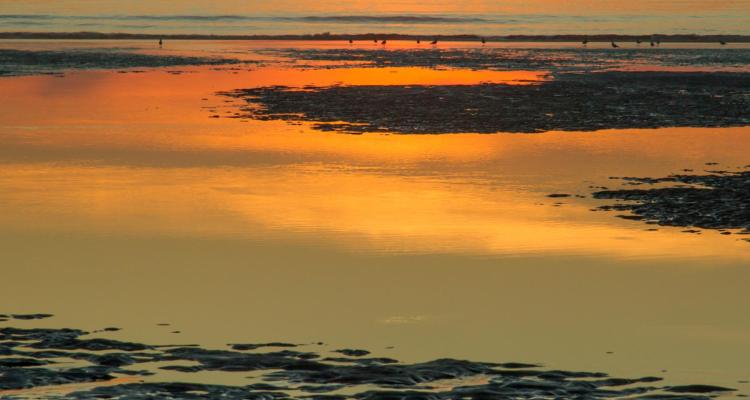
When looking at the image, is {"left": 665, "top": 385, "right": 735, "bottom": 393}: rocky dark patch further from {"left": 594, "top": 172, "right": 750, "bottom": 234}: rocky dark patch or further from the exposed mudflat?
the exposed mudflat

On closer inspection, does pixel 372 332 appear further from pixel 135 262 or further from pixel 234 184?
pixel 234 184

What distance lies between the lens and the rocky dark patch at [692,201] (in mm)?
18781

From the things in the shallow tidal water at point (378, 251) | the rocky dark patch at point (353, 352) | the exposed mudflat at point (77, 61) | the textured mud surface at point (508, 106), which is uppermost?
the exposed mudflat at point (77, 61)

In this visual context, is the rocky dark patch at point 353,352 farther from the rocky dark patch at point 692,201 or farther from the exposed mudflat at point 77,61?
the exposed mudflat at point 77,61

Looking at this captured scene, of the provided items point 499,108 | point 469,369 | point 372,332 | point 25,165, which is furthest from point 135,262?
point 499,108

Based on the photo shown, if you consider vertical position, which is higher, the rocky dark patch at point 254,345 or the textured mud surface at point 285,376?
the rocky dark patch at point 254,345

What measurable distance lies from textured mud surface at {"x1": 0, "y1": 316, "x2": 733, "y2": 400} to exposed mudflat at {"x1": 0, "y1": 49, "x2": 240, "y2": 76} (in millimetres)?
51605

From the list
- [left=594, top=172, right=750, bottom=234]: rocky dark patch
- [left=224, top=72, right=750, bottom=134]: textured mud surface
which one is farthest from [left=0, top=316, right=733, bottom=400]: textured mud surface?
[left=224, top=72, right=750, bottom=134]: textured mud surface

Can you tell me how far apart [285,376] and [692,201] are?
11453 mm

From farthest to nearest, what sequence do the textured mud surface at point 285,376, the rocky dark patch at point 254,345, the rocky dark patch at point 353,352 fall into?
1. the rocky dark patch at point 254,345
2. the rocky dark patch at point 353,352
3. the textured mud surface at point 285,376

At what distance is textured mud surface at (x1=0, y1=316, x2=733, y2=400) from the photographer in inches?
391

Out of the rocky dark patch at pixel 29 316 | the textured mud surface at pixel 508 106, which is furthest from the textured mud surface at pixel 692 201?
the textured mud surface at pixel 508 106

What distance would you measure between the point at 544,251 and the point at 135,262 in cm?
462

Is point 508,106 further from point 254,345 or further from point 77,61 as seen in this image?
point 77,61
